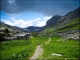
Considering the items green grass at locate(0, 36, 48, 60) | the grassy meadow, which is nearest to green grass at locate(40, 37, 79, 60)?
the grassy meadow

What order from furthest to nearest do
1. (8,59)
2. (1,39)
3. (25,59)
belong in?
(1,39) < (25,59) < (8,59)

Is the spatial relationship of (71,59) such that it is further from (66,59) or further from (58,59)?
(58,59)

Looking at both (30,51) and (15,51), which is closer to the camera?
(15,51)

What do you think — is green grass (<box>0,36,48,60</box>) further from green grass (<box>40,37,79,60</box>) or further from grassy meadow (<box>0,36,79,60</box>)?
green grass (<box>40,37,79,60</box>)

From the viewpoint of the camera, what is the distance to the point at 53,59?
26875 mm

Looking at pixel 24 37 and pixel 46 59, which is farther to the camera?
pixel 24 37

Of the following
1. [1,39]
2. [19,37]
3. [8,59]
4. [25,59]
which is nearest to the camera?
[8,59]

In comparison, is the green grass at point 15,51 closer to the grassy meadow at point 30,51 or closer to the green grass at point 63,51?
the grassy meadow at point 30,51

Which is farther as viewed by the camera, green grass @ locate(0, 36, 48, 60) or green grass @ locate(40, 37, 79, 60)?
green grass @ locate(40, 37, 79, 60)

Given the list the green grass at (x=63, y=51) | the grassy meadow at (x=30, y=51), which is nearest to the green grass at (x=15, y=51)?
the grassy meadow at (x=30, y=51)

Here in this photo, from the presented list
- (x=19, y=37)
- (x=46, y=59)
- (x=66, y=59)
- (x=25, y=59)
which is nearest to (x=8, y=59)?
(x=25, y=59)

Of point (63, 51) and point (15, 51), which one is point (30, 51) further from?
point (63, 51)

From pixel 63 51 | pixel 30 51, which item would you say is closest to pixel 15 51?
pixel 30 51

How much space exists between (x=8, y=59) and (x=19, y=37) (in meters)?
55.1
